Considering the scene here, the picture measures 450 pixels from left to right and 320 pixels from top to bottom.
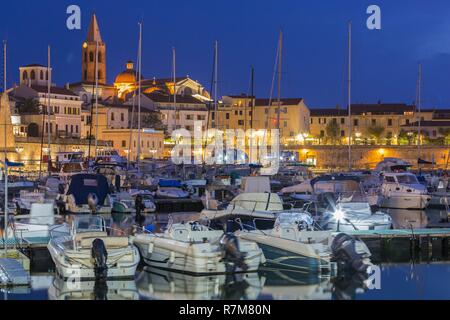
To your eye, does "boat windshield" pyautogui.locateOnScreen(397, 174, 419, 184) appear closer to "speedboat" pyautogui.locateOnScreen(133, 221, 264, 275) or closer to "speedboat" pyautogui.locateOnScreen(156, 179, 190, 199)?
"speedboat" pyautogui.locateOnScreen(156, 179, 190, 199)

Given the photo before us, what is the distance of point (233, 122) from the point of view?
384 ft

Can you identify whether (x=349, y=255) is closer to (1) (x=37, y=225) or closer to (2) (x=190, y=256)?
(2) (x=190, y=256)

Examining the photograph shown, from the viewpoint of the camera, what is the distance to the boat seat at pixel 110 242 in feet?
69.2

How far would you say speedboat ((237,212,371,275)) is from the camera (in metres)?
21.8

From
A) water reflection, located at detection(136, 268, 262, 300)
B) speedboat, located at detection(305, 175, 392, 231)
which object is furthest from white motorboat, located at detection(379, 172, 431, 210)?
water reflection, located at detection(136, 268, 262, 300)

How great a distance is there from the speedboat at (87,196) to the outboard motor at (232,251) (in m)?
16.5

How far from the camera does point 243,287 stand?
2078 cm

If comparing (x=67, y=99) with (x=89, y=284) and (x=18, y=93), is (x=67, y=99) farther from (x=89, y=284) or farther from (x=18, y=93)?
(x=89, y=284)

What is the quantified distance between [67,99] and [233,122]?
23.4m

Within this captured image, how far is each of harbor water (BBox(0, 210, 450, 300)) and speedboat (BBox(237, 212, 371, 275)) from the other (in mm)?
274

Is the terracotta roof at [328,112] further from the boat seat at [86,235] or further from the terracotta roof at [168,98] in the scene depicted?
the boat seat at [86,235]
